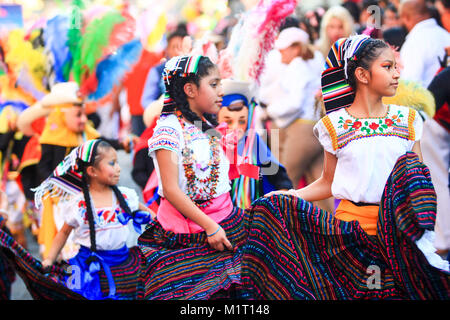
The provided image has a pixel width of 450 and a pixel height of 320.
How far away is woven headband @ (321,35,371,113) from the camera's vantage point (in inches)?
122

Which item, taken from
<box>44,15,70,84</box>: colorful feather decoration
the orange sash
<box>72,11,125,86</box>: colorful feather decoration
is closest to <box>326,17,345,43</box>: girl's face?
<box>72,11,125,86</box>: colorful feather decoration

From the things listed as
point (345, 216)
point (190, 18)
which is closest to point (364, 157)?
point (345, 216)

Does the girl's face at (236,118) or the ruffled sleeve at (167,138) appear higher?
the girl's face at (236,118)

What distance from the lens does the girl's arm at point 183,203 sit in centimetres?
311

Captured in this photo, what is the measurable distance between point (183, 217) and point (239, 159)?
734mm

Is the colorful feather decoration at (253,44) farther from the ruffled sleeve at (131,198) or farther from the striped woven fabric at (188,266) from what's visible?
the striped woven fabric at (188,266)

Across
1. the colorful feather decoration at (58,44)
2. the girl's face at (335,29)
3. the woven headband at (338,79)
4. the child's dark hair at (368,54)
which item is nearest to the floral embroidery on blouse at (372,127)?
the woven headband at (338,79)

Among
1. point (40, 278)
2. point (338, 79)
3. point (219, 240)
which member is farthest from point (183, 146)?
point (40, 278)

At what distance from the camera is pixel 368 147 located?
295cm

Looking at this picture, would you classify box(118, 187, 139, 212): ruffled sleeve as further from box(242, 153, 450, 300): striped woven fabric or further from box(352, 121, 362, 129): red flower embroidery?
box(352, 121, 362, 129): red flower embroidery

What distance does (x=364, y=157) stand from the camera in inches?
116

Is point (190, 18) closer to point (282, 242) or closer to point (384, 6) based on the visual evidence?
point (384, 6)

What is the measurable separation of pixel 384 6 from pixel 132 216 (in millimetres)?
5083

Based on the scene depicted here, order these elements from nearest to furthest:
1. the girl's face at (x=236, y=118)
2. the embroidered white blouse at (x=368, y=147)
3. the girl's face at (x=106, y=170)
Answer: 1. the embroidered white blouse at (x=368, y=147)
2. the girl's face at (x=106, y=170)
3. the girl's face at (x=236, y=118)
